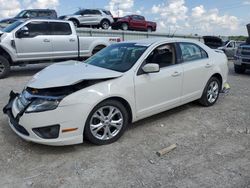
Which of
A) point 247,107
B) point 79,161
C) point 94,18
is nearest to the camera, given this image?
point 79,161

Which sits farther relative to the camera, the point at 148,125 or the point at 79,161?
the point at 148,125

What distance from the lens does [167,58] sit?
5.08 meters

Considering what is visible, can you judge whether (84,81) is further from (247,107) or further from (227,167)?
(247,107)

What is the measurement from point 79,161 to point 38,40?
→ 7.20 meters

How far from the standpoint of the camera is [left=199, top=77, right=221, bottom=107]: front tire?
→ 19.2ft

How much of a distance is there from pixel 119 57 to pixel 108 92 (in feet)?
3.76

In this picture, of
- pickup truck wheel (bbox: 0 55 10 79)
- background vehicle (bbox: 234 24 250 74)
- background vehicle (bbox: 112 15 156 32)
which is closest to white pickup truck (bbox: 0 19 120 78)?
pickup truck wheel (bbox: 0 55 10 79)

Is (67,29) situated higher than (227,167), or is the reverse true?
(67,29)

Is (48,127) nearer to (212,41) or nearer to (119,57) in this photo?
(119,57)

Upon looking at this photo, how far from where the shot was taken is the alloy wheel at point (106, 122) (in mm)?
3986

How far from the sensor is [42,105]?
371 centimetres

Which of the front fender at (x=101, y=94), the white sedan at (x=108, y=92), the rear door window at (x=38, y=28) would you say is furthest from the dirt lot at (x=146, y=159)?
the rear door window at (x=38, y=28)

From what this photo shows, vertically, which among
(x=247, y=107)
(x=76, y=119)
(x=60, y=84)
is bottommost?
(x=247, y=107)

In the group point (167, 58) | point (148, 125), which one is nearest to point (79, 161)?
point (148, 125)
